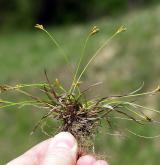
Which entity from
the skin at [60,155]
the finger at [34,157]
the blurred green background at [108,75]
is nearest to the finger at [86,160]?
the skin at [60,155]

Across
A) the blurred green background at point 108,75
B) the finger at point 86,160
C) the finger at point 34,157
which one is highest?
the finger at point 34,157

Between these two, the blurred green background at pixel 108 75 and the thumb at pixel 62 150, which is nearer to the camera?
the thumb at pixel 62 150

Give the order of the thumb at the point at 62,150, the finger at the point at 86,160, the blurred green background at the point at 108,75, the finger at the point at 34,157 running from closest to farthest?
the thumb at the point at 62,150 < the finger at the point at 86,160 < the finger at the point at 34,157 < the blurred green background at the point at 108,75

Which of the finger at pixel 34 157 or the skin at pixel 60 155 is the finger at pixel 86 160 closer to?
the skin at pixel 60 155

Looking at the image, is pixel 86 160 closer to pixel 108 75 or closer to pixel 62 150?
pixel 62 150

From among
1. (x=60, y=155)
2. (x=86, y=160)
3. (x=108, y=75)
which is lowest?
(x=108, y=75)

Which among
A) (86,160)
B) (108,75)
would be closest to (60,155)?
(86,160)

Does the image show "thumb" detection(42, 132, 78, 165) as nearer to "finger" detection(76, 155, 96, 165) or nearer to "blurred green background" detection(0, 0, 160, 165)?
"finger" detection(76, 155, 96, 165)

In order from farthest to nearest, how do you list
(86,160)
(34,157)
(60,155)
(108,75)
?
1. (108,75)
2. (34,157)
3. (86,160)
4. (60,155)
